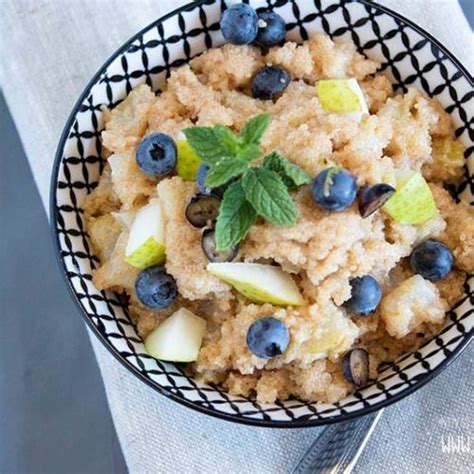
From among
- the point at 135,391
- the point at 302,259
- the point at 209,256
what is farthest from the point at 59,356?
the point at 302,259

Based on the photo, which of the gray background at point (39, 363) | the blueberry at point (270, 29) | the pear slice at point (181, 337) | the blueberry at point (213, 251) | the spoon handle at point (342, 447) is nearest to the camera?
the blueberry at point (213, 251)

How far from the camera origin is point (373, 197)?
1.46m

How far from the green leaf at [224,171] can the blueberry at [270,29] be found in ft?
1.48

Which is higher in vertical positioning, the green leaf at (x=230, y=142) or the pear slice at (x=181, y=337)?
the green leaf at (x=230, y=142)

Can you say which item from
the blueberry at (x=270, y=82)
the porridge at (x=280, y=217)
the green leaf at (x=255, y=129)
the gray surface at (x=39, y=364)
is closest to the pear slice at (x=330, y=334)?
the porridge at (x=280, y=217)

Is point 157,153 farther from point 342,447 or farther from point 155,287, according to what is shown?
point 342,447

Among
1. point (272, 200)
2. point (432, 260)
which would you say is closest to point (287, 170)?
point (272, 200)

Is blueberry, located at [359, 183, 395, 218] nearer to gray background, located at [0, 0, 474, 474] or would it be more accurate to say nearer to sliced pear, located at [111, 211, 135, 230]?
sliced pear, located at [111, 211, 135, 230]

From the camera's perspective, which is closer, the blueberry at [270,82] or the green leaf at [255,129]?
the green leaf at [255,129]

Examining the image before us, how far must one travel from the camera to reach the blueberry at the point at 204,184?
1.55 m

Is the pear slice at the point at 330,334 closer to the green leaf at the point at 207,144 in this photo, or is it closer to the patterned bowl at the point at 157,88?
the patterned bowl at the point at 157,88

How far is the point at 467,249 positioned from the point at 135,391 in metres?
0.97

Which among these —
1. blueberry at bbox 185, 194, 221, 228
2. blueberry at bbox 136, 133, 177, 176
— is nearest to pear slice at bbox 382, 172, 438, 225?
blueberry at bbox 185, 194, 221, 228

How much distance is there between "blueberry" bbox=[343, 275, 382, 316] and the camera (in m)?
1.56
